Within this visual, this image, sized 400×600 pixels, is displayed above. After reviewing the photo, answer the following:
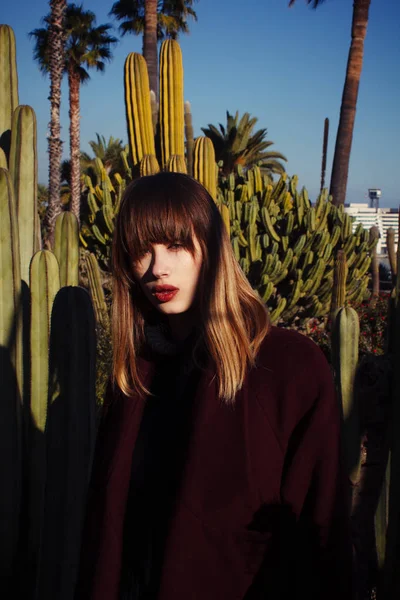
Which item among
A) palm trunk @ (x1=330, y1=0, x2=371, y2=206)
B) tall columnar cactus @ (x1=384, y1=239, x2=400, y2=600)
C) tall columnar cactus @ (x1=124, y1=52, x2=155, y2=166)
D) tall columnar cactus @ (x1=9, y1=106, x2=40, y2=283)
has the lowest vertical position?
tall columnar cactus @ (x1=384, y1=239, x2=400, y2=600)

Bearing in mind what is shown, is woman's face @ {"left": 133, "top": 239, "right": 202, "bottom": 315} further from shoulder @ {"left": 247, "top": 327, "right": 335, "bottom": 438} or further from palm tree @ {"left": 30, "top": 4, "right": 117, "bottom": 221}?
palm tree @ {"left": 30, "top": 4, "right": 117, "bottom": 221}

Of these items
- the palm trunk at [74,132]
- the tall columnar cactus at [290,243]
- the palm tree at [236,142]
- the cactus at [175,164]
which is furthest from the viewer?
the palm tree at [236,142]

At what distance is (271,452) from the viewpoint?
1310mm

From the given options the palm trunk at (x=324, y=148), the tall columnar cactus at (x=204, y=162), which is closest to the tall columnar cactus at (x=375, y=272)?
the tall columnar cactus at (x=204, y=162)

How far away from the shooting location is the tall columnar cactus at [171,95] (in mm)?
6301

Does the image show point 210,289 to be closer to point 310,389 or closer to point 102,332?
point 310,389

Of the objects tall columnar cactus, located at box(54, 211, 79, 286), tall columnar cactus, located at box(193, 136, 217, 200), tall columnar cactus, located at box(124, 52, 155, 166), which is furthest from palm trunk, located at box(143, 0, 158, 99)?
tall columnar cactus, located at box(54, 211, 79, 286)

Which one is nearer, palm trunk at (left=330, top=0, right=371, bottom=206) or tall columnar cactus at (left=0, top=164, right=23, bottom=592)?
tall columnar cactus at (left=0, top=164, right=23, bottom=592)

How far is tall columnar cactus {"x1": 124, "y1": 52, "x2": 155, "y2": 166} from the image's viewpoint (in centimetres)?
640

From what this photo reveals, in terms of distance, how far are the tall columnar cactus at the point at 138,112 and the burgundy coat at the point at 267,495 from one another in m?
5.42

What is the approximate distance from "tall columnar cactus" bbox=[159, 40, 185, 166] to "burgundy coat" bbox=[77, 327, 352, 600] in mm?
5280

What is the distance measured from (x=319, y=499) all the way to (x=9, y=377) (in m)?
1.73

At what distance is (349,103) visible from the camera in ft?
41.4

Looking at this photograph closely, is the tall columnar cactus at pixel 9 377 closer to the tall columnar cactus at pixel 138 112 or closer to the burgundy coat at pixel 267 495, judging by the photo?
the burgundy coat at pixel 267 495
